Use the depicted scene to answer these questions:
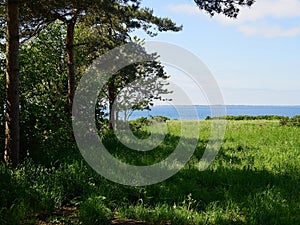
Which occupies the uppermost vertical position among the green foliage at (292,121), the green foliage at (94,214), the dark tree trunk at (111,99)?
the dark tree trunk at (111,99)

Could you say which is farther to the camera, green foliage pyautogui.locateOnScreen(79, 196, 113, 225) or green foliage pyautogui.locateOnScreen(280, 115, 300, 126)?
green foliage pyautogui.locateOnScreen(280, 115, 300, 126)

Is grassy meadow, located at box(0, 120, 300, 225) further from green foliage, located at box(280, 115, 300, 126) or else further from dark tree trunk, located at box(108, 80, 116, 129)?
green foliage, located at box(280, 115, 300, 126)

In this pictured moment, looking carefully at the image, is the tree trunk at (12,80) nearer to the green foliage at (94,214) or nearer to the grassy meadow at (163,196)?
the grassy meadow at (163,196)

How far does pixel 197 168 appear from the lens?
773 centimetres

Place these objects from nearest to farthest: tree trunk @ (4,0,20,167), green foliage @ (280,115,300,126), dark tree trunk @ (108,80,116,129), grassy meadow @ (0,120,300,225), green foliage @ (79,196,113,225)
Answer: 1. green foliage @ (79,196,113,225)
2. grassy meadow @ (0,120,300,225)
3. tree trunk @ (4,0,20,167)
4. dark tree trunk @ (108,80,116,129)
5. green foliage @ (280,115,300,126)

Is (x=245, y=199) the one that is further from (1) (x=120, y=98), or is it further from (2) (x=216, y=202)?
(1) (x=120, y=98)

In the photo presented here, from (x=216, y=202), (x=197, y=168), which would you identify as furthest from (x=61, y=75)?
(x=216, y=202)

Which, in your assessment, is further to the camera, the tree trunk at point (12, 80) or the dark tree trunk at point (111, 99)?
the dark tree trunk at point (111, 99)

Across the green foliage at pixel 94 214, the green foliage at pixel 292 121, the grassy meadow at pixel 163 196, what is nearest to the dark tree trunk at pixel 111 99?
the grassy meadow at pixel 163 196

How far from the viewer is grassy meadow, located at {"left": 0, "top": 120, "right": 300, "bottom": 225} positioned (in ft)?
15.9

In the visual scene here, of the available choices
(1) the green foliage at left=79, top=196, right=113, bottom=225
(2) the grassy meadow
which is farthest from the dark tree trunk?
(1) the green foliage at left=79, top=196, right=113, bottom=225

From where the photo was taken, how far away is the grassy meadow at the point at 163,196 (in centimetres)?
485

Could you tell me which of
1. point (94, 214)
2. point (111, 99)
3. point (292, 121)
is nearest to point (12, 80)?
point (94, 214)

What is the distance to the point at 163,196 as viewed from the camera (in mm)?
5859
